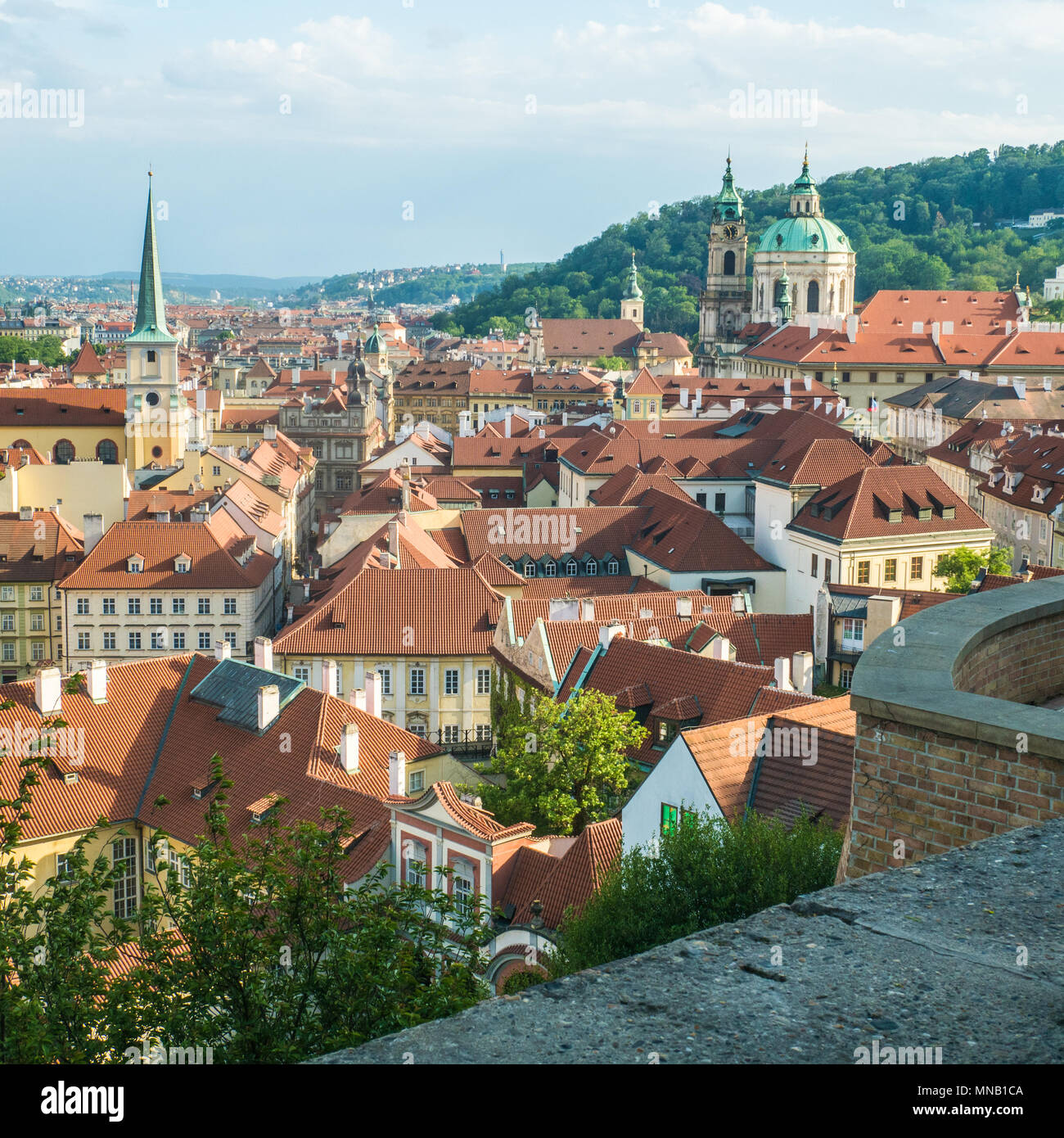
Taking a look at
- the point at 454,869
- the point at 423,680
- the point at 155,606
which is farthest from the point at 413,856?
the point at 155,606

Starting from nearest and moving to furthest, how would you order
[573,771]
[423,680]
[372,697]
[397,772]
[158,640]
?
[573,771], [397,772], [372,697], [423,680], [158,640]

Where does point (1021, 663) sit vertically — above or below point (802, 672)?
above

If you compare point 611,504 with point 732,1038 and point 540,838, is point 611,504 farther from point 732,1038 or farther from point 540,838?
point 732,1038

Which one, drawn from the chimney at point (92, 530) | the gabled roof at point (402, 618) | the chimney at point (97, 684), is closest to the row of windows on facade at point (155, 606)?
the chimney at point (92, 530)

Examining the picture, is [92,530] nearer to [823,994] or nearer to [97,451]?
[97,451]

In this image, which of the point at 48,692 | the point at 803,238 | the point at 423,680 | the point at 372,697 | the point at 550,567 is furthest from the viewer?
the point at 803,238

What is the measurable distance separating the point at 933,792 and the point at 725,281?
170062mm

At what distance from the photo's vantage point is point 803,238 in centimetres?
16338

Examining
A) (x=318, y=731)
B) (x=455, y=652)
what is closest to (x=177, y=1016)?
(x=318, y=731)

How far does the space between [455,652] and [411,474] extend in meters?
36.3

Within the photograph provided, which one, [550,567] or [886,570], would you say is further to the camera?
[550,567]

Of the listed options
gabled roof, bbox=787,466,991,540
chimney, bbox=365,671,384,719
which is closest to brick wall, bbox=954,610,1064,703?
chimney, bbox=365,671,384,719

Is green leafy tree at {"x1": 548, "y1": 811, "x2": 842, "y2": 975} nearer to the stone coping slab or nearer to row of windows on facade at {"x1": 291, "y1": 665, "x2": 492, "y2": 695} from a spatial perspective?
the stone coping slab

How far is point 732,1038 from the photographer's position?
6.05 m
